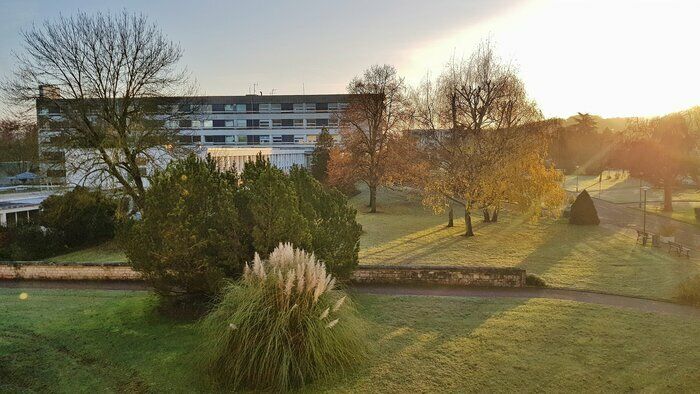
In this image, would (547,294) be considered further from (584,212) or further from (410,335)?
(584,212)

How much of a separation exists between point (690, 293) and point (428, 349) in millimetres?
7769

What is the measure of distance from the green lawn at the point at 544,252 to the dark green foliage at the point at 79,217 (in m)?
12.9

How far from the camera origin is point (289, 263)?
8375mm

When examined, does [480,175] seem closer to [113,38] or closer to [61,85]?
[113,38]

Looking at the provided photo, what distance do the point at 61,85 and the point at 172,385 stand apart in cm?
1847

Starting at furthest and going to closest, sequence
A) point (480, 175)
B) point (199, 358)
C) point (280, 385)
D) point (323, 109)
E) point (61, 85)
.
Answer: point (323, 109), point (480, 175), point (61, 85), point (199, 358), point (280, 385)

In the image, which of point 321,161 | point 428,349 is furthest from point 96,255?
point 321,161

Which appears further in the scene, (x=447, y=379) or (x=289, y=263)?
(x=289, y=263)

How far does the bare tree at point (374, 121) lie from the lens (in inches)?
1409

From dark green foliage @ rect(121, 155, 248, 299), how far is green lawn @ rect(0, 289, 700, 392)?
1.04m

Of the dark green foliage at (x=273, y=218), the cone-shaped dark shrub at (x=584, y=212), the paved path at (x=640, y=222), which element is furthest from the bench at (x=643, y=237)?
the dark green foliage at (x=273, y=218)

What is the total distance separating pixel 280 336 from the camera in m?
7.57

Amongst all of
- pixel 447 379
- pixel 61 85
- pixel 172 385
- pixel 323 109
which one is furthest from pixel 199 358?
pixel 323 109

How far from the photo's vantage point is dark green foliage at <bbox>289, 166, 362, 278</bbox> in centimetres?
1203
